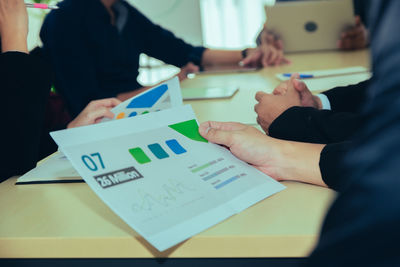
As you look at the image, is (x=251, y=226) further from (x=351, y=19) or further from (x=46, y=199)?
(x=351, y=19)

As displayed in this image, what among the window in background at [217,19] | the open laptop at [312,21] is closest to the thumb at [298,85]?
the open laptop at [312,21]

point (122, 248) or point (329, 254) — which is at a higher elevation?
point (329, 254)

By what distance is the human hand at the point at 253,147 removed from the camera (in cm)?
60

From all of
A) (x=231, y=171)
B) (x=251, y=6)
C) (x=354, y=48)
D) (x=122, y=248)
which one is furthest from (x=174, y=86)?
(x=251, y=6)

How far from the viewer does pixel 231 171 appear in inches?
23.0

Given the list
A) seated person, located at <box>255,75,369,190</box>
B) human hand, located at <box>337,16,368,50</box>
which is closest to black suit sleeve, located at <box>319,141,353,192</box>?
seated person, located at <box>255,75,369,190</box>

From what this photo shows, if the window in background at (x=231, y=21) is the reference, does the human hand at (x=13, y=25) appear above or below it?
above

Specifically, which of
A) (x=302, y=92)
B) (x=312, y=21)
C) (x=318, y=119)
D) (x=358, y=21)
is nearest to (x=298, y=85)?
(x=302, y=92)

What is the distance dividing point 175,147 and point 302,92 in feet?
1.35

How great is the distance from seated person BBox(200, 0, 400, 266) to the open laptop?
1958 millimetres

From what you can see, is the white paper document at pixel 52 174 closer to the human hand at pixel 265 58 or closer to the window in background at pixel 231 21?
the human hand at pixel 265 58

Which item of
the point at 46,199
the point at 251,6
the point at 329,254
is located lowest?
the point at 251,6

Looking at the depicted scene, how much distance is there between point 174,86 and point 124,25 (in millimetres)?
1220

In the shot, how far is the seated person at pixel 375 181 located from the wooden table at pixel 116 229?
233mm
